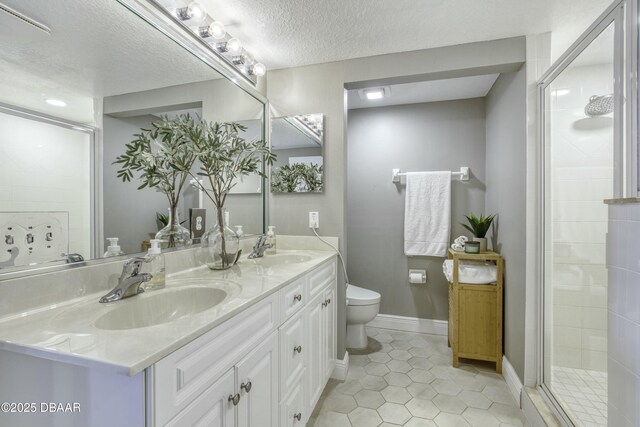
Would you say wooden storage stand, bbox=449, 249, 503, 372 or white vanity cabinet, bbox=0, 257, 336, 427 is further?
wooden storage stand, bbox=449, 249, 503, 372

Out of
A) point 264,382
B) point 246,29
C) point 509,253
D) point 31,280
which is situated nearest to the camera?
point 31,280

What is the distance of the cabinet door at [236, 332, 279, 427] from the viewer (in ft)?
2.82

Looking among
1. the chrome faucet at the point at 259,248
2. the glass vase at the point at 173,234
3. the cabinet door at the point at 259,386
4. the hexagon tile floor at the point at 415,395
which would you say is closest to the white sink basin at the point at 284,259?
the chrome faucet at the point at 259,248

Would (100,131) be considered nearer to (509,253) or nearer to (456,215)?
(509,253)

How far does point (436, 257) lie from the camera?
8.74 feet

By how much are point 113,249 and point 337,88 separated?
1.63 meters

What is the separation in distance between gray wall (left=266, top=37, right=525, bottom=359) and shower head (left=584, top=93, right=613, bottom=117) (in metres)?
0.45

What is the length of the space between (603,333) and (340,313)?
1.42 m

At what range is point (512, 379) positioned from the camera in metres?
1.82

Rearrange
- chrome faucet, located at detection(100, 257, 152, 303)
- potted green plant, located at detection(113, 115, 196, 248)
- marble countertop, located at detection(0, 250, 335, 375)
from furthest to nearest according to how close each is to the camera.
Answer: potted green plant, located at detection(113, 115, 196, 248)
chrome faucet, located at detection(100, 257, 152, 303)
marble countertop, located at detection(0, 250, 335, 375)

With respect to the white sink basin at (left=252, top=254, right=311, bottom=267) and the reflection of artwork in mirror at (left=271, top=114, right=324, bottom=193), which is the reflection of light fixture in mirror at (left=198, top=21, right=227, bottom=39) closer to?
the reflection of artwork in mirror at (left=271, top=114, right=324, bottom=193)

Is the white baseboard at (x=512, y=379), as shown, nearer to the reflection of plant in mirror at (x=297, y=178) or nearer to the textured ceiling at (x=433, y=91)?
the reflection of plant in mirror at (x=297, y=178)

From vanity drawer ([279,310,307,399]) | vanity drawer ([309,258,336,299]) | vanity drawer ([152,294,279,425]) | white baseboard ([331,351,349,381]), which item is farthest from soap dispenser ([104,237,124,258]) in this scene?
white baseboard ([331,351,349,381])

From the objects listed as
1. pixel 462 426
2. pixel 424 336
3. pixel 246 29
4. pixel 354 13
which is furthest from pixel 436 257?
pixel 246 29
